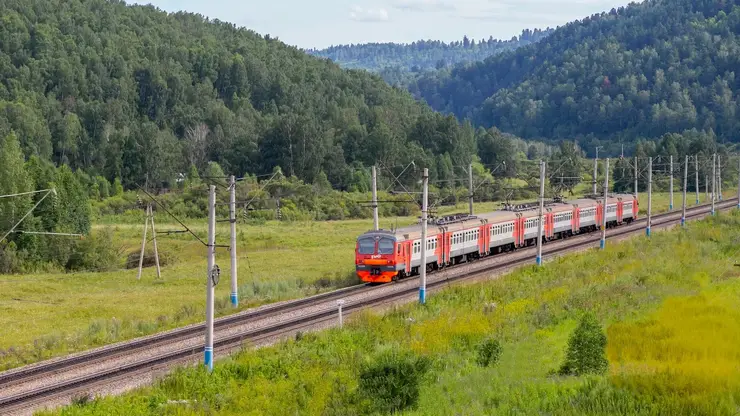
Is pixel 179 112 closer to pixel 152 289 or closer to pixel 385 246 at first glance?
pixel 152 289

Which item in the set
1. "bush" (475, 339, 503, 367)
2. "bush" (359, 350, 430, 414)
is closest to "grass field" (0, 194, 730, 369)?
"bush" (359, 350, 430, 414)

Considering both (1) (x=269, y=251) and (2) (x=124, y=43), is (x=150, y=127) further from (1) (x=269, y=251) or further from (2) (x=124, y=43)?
(1) (x=269, y=251)

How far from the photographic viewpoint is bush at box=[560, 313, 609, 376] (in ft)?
79.3

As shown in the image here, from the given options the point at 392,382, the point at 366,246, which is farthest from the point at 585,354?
the point at 366,246

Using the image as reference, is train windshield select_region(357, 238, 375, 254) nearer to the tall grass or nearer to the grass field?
the grass field

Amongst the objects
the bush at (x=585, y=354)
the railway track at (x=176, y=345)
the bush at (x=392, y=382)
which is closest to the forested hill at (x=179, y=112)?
the railway track at (x=176, y=345)

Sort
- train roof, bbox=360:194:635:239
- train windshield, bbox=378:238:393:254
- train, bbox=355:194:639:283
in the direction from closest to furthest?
train windshield, bbox=378:238:393:254
train, bbox=355:194:639:283
train roof, bbox=360:194:635:239

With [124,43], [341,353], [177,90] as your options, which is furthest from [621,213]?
[124,43]

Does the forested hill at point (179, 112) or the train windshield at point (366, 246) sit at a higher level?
the forested hill at point (179, 112)

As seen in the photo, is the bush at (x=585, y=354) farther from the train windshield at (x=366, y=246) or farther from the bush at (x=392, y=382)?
A: the train windshield at (x=366, y=246)

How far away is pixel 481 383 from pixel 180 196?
260 ft

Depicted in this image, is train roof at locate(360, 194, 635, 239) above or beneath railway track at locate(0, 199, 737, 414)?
above

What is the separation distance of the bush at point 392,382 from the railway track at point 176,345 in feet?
25.3

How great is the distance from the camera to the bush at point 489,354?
26.4 metres
